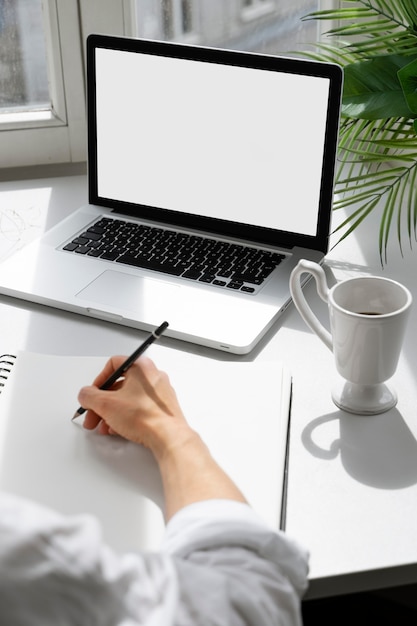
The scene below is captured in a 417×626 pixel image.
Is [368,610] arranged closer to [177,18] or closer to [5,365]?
[5,365]

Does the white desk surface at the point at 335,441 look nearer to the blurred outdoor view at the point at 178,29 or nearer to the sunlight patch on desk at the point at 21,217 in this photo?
the sunlight patch on desk at the point at 21,217

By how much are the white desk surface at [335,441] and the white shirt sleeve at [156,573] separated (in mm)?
90

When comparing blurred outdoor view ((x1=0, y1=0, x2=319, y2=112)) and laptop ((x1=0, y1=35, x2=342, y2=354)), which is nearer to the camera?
laptop ((x1=0, y1=35, x2=342, y2=354))

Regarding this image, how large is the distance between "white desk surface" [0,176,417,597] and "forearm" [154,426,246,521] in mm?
88

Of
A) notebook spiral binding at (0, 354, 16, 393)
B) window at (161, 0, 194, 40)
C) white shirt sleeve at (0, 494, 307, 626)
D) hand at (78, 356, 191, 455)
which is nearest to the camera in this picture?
white shirt sleeve at (0, 494, 307, 626)

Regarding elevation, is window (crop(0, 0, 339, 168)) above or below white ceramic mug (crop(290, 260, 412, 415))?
above

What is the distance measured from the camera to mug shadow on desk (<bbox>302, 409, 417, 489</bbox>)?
0.89 meters

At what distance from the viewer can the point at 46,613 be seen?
55 centimetres

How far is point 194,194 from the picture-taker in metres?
1.26

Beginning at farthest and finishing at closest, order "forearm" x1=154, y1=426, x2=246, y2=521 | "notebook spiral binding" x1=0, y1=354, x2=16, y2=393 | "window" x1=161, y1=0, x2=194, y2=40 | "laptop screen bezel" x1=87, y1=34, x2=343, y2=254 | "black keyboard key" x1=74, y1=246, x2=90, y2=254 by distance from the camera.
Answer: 1. "window" x1=161, y1=0, x2=194, y2=40
2. "black keyboard key" x1=74, y1=246, x2=90, y2=254
3. "laptop screen bezel" x1=87, y1=34, x2=343, y2=254
4. "notebook spiral binding" x1=0, y1=354, x2=16, y2=393
5. "forearm" x1=154, y1=426, x2=246, y2=521

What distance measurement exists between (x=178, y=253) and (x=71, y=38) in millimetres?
549

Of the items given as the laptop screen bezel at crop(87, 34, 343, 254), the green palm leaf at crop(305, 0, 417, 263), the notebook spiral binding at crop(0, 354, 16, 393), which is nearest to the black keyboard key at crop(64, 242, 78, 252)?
the laptop screen bezel at crop(87, 34, 343, 254)

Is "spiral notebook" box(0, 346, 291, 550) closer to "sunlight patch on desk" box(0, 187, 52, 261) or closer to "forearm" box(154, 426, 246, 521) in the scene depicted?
"forearm" box(154, 426, 246, 521)

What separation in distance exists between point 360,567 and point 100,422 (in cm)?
32
